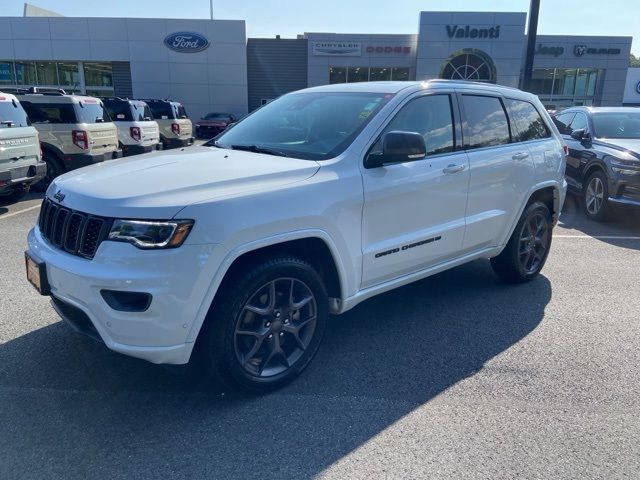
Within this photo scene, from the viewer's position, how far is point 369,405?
9.94 feet

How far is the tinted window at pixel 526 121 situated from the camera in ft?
15.9

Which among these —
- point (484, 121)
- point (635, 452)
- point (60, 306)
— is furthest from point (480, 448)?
point (484, 121)

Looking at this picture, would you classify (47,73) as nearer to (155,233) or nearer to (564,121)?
(564,121)

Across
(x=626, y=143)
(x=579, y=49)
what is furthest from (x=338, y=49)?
(x=626, y=143)

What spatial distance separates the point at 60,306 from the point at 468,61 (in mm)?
32577

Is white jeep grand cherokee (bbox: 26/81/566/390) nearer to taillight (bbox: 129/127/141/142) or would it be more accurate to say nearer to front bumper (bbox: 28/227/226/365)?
front bumper (bbox: 28/227/226/365)

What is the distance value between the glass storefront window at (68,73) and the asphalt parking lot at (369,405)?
33.1m

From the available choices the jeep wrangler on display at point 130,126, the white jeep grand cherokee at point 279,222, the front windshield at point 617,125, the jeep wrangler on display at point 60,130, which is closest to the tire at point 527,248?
the white jeep grand cherokee at point 279,222

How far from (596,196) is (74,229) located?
8.20m

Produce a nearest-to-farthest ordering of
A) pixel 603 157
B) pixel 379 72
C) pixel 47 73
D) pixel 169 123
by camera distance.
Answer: pixel 603 157 < pixel 169 123 < pixel 47 73 < pixel 379 72

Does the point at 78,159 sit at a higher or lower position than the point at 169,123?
lower

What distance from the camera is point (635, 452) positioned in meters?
2.65

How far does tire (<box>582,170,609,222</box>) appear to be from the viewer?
8.05 metres

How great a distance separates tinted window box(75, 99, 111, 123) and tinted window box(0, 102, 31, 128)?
6.84 ft
